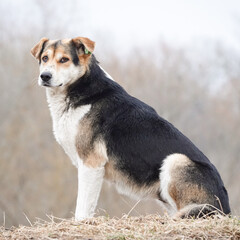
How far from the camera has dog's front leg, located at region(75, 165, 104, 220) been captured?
7.91 metres

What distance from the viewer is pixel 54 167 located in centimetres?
3353

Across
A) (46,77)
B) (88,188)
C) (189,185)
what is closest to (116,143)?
(88,188)

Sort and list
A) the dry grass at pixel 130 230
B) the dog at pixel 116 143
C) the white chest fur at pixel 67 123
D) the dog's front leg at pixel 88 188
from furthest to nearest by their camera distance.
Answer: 1. the white chest fur at pixel 67 123
2. the dog's front leg at pixel 88 188
3. the dog at pixel 116 143
4. the dry grass at pixel 130 230

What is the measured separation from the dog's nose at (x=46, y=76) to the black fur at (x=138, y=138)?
517 mm

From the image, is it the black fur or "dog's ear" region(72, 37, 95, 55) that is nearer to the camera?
the black fur

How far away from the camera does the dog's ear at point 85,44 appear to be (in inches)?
324

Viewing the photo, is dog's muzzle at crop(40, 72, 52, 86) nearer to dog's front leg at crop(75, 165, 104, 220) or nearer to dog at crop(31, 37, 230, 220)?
dog at crop(31, 37, 230, 220)

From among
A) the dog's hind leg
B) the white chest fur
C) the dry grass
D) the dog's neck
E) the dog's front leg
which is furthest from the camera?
the dog's neck

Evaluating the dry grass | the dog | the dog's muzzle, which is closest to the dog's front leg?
the dog

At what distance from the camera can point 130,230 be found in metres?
5.89

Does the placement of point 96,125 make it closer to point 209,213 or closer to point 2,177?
point 209,213

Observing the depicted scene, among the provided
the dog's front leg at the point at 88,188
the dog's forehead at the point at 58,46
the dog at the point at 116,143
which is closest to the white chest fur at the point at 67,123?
the dog at the point at 116,143

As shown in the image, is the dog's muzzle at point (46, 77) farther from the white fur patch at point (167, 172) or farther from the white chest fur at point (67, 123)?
the white fur patch at point (167, 172)

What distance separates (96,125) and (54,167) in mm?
25971
